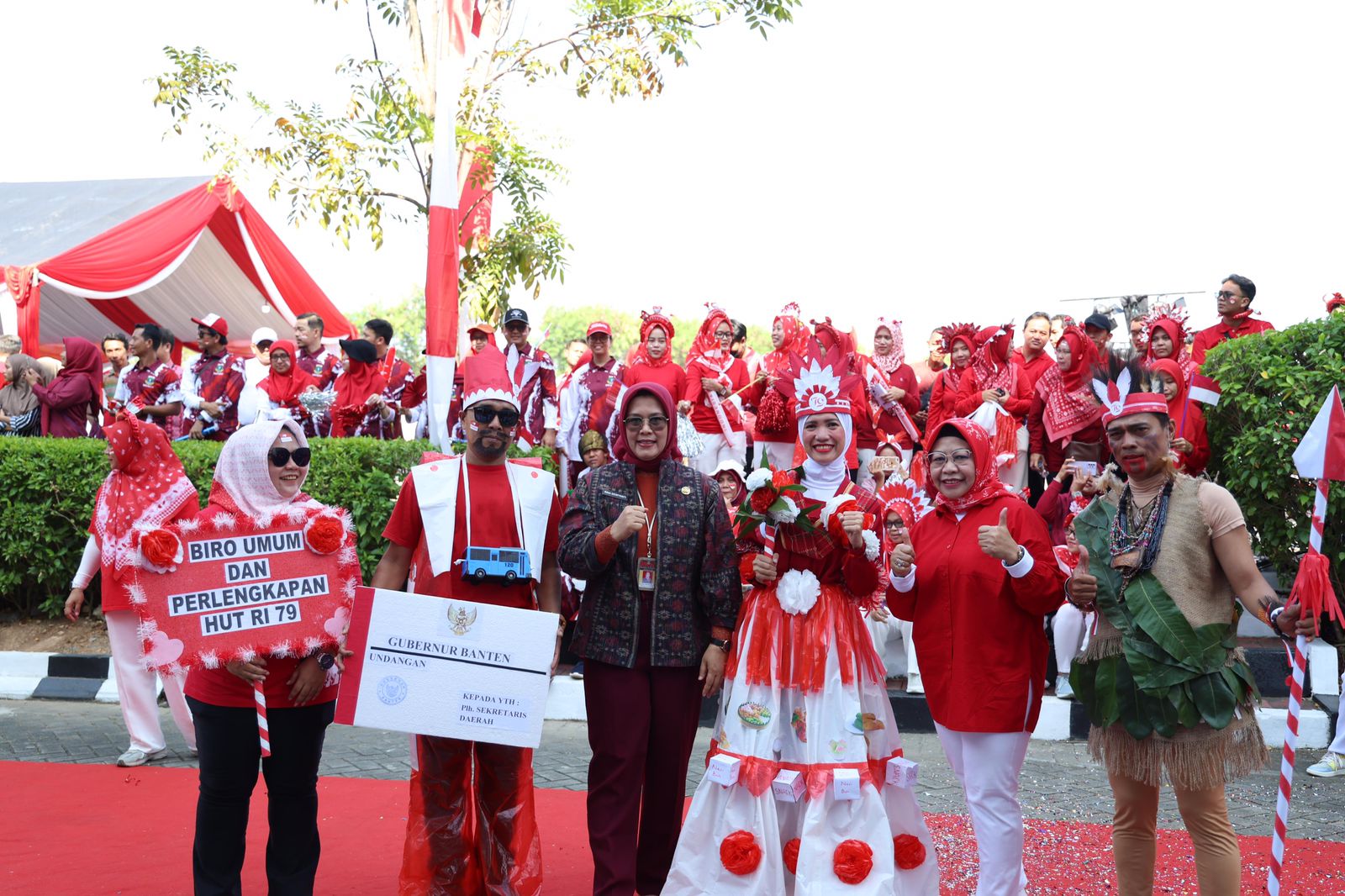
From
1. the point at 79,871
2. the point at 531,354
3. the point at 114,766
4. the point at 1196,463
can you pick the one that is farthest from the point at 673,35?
the point at 79,871

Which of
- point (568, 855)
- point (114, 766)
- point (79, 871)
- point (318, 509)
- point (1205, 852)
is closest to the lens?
point (1205, 852)

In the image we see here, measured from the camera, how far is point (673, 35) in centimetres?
1167

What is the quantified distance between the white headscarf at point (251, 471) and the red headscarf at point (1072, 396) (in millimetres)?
5768

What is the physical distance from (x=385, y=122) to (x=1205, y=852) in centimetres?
1028

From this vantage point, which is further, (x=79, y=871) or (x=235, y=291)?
(x=235, y=291)

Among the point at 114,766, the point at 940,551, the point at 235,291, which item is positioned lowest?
the point at 114,766

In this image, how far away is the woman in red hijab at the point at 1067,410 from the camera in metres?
7.91

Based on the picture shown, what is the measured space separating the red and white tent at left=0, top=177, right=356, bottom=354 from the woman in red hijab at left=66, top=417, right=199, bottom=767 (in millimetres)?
10573

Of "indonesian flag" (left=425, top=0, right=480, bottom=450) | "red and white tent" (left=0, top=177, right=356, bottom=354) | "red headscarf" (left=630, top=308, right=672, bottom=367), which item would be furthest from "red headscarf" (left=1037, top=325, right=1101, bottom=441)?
"red and white tent" (left=0, top=177, right=356, bottom=354)

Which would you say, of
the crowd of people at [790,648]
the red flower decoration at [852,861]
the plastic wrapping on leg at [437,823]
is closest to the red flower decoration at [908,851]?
the crowd of people at [790,648]

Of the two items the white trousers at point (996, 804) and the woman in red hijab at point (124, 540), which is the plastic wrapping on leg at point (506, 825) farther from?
the woman in red hijab at point (124, 540)

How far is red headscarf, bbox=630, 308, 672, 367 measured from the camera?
975cm

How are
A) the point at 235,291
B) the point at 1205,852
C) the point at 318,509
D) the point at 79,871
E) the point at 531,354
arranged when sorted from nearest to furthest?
1. the point at 1205,852
2. the point at 318,509
3. the point at 79,871
4. the point at 531,354
5. the point at 235,291

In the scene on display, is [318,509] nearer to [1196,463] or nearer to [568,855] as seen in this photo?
[568,855]
